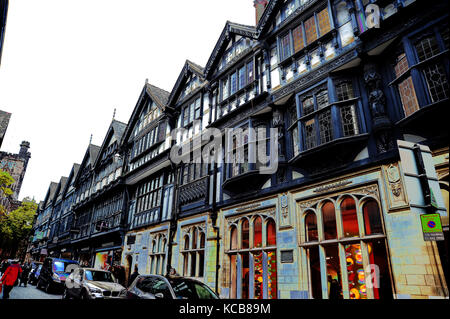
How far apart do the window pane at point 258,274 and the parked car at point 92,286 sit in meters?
5.17

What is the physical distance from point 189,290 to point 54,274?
14.6 m

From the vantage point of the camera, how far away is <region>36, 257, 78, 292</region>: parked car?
1780 cm

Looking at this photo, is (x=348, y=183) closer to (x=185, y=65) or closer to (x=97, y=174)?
(x=185, y=65)

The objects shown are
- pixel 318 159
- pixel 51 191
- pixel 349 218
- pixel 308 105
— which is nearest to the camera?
pixel 349 218

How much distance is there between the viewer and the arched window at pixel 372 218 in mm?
8484

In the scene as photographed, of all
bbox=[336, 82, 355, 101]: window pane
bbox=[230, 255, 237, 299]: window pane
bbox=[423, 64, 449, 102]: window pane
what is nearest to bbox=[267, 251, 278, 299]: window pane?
bbox=[230, 255, 237, 299]: window pane

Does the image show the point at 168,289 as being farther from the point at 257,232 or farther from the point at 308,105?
the point at 308,105

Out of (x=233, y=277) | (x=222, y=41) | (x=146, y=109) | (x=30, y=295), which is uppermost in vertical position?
(x=146, y=109)

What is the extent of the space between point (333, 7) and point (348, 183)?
7224mm

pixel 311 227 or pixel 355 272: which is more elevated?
pixel 311 227

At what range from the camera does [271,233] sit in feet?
38.4

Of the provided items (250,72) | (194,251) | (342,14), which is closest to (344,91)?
(342,14)

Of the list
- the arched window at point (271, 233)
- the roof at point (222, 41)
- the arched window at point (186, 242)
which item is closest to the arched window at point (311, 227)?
the arched window at point (271, 233)
